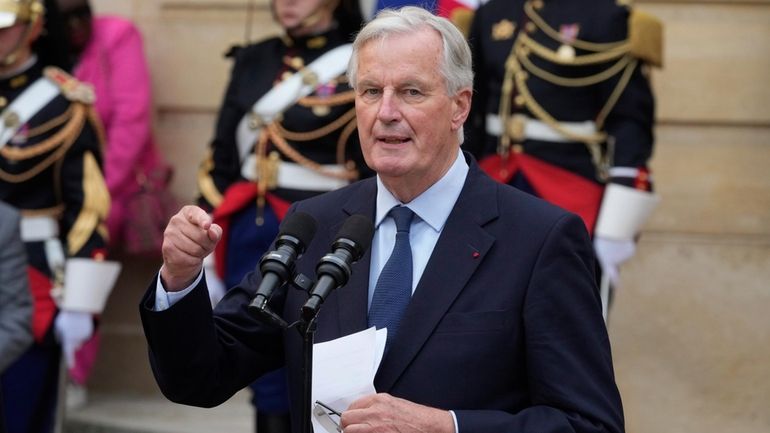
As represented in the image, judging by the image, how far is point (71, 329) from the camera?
236 inches

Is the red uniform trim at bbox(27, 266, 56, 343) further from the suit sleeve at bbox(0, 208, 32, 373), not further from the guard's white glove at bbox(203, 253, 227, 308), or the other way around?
the guard's white glove at bbox(203, 253, 227, 308)

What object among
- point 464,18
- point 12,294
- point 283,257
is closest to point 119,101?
point 12,294

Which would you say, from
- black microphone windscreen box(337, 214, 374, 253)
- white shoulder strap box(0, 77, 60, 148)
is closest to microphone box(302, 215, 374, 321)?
black microphone windscreen box(337, 214, 374, 253)

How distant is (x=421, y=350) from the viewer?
3139 mm

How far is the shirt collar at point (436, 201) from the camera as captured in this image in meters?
3.32

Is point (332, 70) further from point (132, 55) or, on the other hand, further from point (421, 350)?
point (421, 350)

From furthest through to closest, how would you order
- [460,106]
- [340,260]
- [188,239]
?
[460,106], [188,239], [340,260]

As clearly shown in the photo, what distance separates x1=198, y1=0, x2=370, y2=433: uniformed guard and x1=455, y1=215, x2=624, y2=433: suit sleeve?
105 inches

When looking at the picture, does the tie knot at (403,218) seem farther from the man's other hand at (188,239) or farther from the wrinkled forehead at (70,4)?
the wrinkled forehead at (70,4)

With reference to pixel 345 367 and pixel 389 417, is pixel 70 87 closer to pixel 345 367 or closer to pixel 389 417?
pixel 345 367

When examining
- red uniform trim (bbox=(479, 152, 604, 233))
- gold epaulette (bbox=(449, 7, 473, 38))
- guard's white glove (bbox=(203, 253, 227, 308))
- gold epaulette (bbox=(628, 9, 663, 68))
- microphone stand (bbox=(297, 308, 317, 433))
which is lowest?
guard's white glove (bbox=(203, 253, 227, 308))

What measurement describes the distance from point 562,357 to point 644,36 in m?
2.51

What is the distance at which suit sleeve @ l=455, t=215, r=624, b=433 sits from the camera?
3057 mm

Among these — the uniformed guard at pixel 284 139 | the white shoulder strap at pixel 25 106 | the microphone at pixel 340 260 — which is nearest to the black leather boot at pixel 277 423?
the uniformed guard at pixel 284 139
